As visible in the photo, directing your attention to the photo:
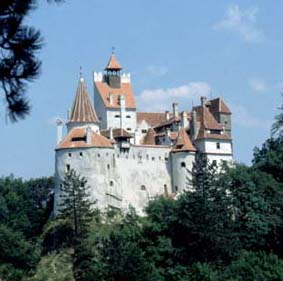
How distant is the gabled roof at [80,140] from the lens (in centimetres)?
8050

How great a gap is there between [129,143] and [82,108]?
5.18m

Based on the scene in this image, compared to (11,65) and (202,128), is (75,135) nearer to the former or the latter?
(202,128)

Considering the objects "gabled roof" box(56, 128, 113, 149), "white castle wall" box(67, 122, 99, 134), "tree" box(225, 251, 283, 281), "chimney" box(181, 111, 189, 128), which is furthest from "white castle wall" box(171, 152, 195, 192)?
"tree" box(225, 251, 283, 281)

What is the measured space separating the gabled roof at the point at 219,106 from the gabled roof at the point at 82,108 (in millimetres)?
12298

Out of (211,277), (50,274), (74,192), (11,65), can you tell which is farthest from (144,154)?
(11,65)

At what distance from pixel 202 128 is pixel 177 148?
3.27m

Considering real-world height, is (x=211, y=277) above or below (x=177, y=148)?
below

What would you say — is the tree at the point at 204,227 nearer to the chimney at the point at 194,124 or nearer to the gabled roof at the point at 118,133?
the gabled roof at the point at 118,133

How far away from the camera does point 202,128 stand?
86.3 meters

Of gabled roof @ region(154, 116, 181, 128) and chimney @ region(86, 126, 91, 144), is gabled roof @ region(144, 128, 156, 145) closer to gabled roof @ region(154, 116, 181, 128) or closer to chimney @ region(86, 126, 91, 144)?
gabled roof @ region(154, 116, 181, 128)

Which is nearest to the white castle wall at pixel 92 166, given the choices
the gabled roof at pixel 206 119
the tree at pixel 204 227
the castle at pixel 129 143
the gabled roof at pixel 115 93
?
the castle at pixel 129 143

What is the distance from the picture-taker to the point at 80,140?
81188 millimetres

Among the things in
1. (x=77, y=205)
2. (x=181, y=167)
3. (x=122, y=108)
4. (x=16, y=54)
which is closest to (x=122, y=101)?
(x=122, y=108)

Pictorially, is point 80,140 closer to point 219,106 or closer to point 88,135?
point 88,135
